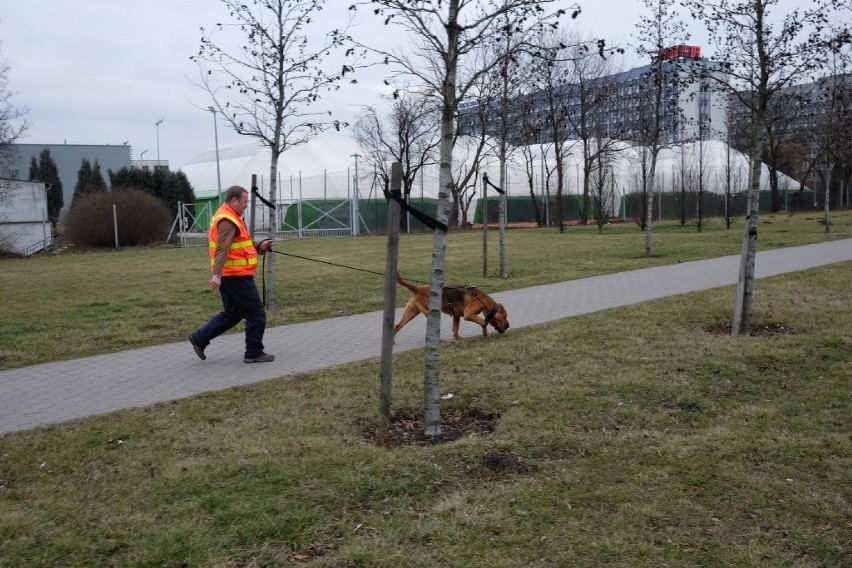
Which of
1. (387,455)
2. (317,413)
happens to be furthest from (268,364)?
(387,455)

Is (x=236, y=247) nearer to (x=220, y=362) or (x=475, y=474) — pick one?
(x=220, y=362)

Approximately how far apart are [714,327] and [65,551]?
299 inches

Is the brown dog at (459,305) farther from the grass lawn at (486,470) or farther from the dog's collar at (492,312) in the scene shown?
the grass lawn at (486,470)

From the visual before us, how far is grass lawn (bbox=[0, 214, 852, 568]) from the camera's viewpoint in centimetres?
380

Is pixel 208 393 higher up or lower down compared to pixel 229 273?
lower down

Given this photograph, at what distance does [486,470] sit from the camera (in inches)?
189

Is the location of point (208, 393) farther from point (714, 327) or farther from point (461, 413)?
point (714, 327)

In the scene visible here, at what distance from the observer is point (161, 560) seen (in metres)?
3.66

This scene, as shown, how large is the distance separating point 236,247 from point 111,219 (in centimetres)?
2631

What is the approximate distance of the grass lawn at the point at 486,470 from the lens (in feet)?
12.5

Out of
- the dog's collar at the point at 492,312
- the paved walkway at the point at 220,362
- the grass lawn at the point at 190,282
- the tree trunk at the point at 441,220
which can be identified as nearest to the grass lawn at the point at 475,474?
the tree trunk at the point at 441,220

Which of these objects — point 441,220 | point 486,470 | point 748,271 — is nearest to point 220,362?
point 441,220

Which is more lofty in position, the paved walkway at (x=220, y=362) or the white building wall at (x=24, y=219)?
the white building wall at (x=24, y=219)

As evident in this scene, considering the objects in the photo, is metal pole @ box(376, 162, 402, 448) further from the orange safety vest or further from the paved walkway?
the orange safety vest
